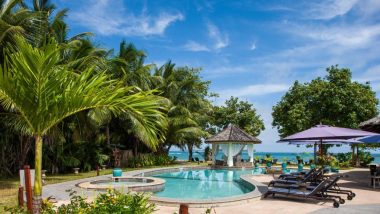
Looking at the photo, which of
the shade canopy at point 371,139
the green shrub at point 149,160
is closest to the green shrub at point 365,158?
the green shrub at point 149,160

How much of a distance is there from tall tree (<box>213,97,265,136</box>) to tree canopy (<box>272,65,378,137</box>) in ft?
14.5

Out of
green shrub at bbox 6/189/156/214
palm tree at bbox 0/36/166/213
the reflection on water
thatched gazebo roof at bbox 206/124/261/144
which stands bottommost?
the reflection on water

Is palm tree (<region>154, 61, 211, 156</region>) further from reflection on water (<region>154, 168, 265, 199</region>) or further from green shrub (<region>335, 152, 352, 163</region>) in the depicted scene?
green shrub (<region>335, 152, 352, 163</region>)

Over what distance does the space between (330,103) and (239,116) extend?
30.3 feet

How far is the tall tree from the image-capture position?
35050 mm

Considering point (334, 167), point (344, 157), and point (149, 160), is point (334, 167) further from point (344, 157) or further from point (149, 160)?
point (149, 160)

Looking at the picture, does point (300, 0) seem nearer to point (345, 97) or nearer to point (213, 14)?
point (213, 14)

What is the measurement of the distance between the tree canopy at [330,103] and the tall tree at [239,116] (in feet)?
14.5

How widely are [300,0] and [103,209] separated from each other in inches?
356

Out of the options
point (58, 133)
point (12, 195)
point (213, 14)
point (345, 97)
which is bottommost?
point (12, 195)

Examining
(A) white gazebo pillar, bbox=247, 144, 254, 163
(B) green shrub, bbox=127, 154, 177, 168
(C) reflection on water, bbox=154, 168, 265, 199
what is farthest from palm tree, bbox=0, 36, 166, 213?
(A) white gazebo pillar, bbox=247, 144, 254, 163

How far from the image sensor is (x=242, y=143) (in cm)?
2580

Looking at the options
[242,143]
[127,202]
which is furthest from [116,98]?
[242,143]

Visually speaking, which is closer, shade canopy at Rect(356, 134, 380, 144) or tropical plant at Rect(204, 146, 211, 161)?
shade canopy at Rect(356, 134, 380, 144)
